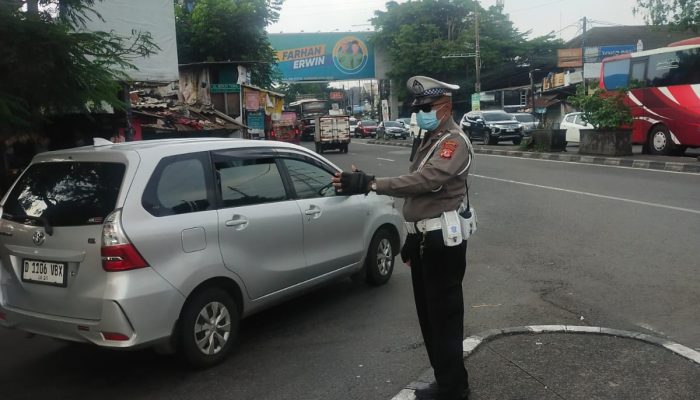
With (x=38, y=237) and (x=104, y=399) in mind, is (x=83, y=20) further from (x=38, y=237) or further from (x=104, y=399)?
(x=104, y=399)

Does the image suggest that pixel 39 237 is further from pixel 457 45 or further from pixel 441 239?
pixel 457 45

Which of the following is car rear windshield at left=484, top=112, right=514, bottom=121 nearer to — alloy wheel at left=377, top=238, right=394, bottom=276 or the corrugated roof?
alloy wheel at left=377, top=238, right=394, bottom=276

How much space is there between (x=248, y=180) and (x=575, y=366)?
8.46 feet

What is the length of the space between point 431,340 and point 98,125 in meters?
7.13

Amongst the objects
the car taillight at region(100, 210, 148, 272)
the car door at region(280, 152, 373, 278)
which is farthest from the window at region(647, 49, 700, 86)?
the car taillight at region(100, 210, 148, 272)

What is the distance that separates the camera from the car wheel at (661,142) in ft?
56.0

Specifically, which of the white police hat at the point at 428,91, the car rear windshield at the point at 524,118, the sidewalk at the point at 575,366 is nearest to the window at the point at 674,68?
the car rear windshield at the point at 524,118

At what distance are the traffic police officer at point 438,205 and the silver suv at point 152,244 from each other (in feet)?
4.06

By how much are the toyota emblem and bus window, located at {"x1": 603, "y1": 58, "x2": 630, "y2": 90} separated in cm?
1862

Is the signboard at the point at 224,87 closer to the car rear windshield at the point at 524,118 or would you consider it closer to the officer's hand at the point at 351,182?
the car rear windshield at the point at 524,118

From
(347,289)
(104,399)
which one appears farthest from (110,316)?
(347,289)

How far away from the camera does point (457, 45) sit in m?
43.9

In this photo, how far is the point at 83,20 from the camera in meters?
5.72

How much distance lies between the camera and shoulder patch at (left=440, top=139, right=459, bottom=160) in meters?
3.08
